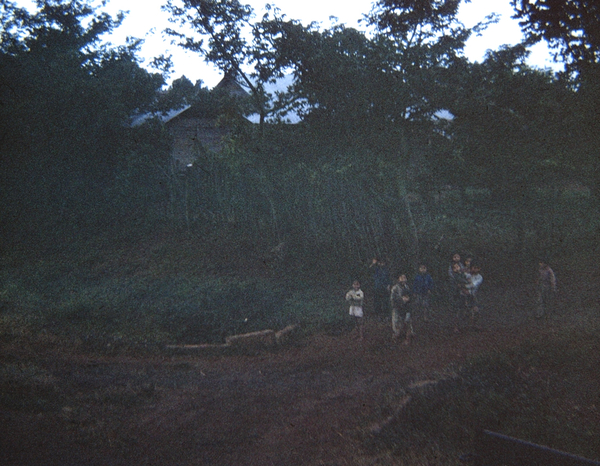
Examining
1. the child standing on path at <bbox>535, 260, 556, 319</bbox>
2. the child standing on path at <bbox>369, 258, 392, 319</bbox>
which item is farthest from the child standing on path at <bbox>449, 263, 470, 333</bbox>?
the child standing on path at <bbox>535, 260, 556, 319</bbox>

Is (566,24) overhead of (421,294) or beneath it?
overhead

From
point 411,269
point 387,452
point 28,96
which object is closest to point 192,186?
point 28,96

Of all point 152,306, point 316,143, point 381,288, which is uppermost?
point 316,143

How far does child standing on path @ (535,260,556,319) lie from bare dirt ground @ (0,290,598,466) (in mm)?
946

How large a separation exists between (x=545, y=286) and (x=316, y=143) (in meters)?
8.73

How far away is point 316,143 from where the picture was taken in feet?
58.7

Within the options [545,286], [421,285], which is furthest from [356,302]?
[545,286]

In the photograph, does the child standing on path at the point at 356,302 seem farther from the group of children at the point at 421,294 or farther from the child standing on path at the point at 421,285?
the child standing on path at the point at 421,285

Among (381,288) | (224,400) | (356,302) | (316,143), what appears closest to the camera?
(224,400)

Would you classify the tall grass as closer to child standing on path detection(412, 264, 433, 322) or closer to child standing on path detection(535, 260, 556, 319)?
child standing on path detection(412, 264, 433, 322)

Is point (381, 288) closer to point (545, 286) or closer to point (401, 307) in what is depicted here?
point (401, 307)

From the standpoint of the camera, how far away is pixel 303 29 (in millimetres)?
16984

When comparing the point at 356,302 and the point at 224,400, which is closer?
the point at 224,400

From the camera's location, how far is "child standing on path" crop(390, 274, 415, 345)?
1147 cm
